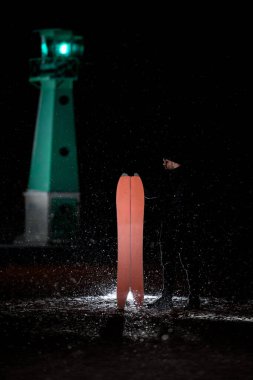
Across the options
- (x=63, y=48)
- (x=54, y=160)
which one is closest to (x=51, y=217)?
(x=54, y=160)

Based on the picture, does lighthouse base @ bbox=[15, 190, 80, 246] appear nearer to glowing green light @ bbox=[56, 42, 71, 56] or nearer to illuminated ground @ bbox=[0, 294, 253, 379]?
glowing green light @ bbox=[56, 42, 71, 56]

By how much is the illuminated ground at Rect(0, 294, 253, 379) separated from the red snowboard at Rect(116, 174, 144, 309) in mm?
450

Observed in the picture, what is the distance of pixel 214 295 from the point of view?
12.2 metres

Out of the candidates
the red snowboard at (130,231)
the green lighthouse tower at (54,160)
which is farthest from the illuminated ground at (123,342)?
the green lighthouse tower at (54,160)

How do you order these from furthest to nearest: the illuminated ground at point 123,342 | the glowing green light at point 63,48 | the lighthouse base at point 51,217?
the glowing green light at point 63,48
the lighthouse base at point 51,217
the illuminated ground at point 123,342

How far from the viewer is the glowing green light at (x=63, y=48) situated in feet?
126

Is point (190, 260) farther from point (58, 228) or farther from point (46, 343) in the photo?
point (58, 228)

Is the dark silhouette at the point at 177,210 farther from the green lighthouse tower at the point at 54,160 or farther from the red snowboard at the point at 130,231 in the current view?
the green lighthouse tower at the point at 54,160

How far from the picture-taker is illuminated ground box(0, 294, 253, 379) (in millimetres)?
6125

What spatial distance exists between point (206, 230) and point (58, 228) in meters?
12.9

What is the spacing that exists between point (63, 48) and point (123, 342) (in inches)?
1289

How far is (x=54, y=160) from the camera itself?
3625 centimetres

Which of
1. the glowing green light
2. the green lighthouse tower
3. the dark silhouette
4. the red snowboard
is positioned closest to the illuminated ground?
the red snowboard

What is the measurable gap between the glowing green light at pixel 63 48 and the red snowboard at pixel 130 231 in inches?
1139
